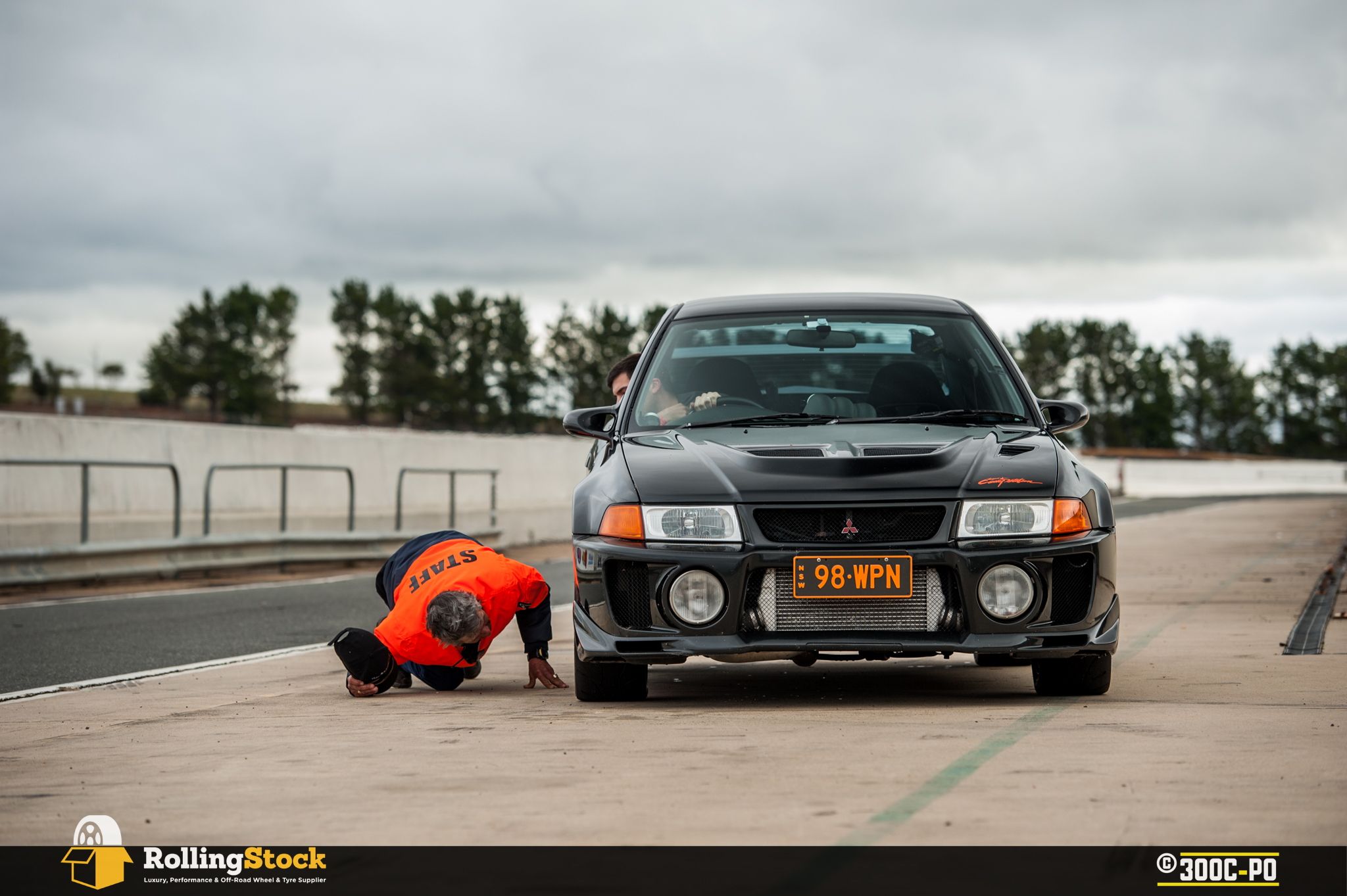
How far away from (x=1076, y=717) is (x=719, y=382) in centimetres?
196

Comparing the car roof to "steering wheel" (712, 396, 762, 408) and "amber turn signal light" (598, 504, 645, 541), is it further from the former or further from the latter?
"amber turn signal light" (598, 504, 645, 541)

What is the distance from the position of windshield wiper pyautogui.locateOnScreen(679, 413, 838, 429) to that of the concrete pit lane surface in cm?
106

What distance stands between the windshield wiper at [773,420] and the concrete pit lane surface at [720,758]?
1061mm

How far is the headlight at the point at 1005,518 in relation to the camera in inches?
201

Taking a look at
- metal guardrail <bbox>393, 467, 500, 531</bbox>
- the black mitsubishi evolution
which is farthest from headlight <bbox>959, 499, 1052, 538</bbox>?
metal guardrail <bbox>393, 467, 500, 531</bbox>

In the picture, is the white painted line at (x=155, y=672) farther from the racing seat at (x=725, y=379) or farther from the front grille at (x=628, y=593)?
the racing seat at (x=725, y=379)

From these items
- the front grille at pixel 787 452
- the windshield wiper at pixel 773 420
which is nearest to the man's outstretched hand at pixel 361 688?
the windshield wiper at pixel 773 420

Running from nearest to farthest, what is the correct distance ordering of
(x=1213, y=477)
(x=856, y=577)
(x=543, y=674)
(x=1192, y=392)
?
(x=856, y=577)
(x=543, y=674)
(x=1213, y=477)
(x=1192, y=392)

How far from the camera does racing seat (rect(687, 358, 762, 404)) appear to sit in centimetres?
615

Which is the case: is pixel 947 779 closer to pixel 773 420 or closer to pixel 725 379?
pixel 773 420

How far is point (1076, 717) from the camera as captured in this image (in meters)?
5.17

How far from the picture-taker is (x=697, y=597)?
5164 mm
